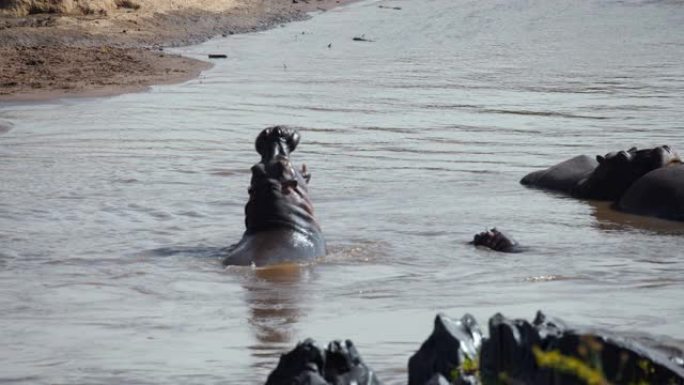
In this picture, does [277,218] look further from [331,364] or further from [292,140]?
[331,364]

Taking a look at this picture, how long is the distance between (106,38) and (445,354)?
18.3 metres

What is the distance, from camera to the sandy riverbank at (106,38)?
58.4 ft

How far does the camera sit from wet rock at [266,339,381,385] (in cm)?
434

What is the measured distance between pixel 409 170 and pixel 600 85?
279 inches

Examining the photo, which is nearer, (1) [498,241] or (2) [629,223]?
(1) [498,241]

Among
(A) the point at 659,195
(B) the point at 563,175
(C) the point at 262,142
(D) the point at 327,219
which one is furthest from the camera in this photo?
(B) the point at 563,175

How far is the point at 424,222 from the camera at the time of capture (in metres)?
9.65

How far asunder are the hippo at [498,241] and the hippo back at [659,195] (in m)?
1.50

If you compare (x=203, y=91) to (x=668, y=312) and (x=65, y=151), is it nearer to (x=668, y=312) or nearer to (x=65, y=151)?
(x=65, y=151)

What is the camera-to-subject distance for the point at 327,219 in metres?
9.77

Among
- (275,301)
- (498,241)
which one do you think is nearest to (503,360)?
(275,301)

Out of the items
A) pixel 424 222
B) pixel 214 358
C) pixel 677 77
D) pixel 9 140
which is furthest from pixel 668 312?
pixel 677 77

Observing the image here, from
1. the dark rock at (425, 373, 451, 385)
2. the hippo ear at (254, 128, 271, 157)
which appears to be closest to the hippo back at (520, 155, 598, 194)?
the hippo ear at (254, 128, 271, 157)

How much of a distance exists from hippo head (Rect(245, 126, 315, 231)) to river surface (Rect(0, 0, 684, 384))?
12.4 inches
